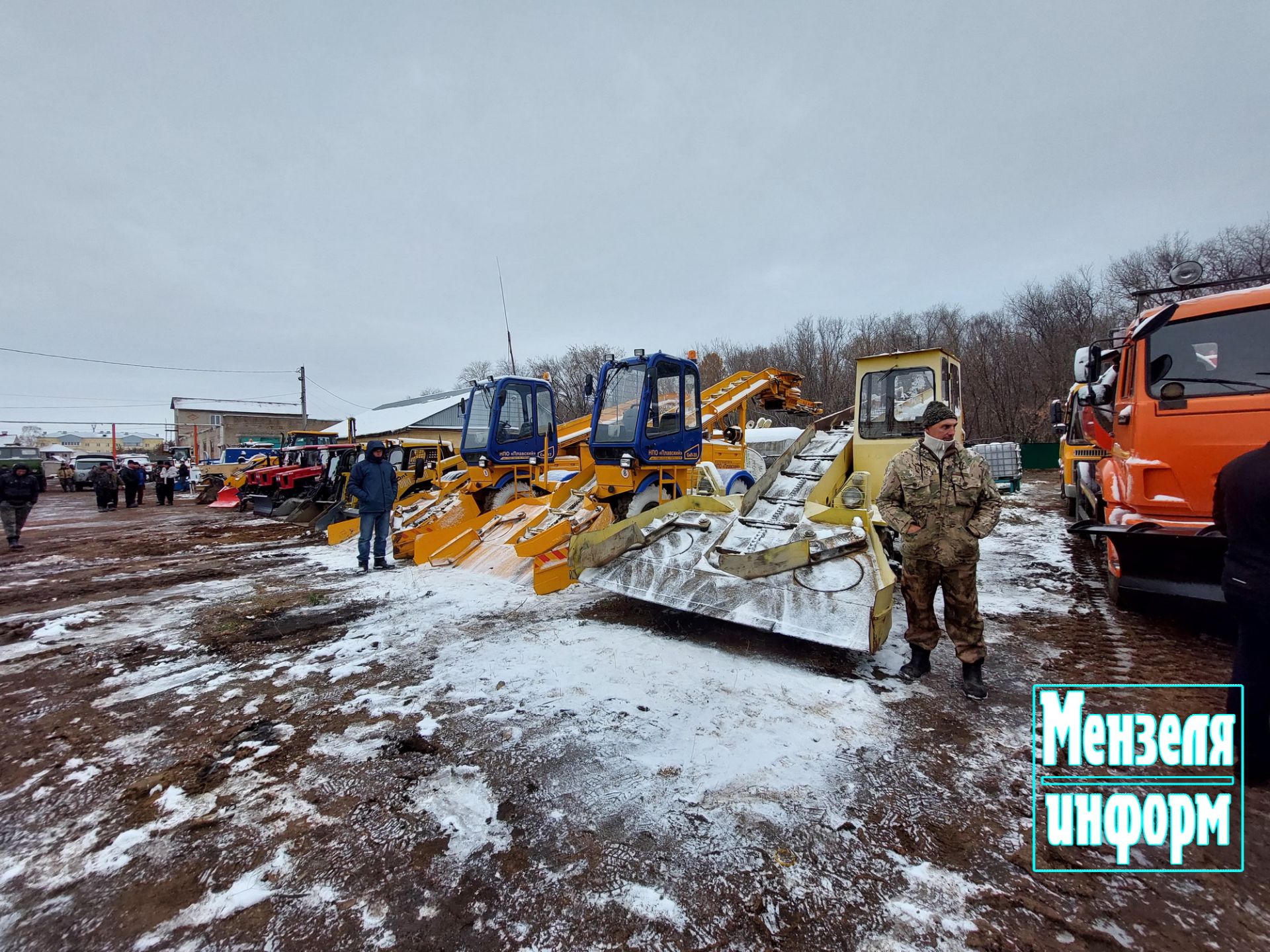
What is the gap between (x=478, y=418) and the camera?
9.15 meters

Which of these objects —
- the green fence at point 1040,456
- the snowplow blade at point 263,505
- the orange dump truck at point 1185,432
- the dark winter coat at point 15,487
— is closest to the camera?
the orange dump truck at point 1185,432

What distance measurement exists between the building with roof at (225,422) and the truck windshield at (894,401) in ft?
187

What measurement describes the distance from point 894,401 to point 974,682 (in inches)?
137

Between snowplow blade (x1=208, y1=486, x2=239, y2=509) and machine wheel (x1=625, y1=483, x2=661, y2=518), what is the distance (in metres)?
15.9

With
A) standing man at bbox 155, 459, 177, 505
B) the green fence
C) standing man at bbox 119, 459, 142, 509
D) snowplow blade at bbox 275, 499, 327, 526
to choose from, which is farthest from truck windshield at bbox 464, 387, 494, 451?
the green fence

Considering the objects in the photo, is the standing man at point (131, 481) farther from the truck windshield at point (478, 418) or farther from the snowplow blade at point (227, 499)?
the truck windshield at point (478, 418)

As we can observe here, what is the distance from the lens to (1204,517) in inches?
154

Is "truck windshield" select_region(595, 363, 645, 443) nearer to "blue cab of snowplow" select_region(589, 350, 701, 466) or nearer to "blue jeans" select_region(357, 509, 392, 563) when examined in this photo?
"blue cab of snowplow" select_region(589, 350, 701, 466)

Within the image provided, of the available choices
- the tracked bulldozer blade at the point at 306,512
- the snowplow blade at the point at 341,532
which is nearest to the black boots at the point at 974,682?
the snowplow blade at the point at 341,532

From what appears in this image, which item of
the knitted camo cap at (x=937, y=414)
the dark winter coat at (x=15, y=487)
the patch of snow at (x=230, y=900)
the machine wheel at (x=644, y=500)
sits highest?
the knitted camo cap at (x=937, y=414)

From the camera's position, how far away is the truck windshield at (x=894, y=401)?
5.95 meters

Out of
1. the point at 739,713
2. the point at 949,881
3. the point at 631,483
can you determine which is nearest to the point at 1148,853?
the point at 949,881

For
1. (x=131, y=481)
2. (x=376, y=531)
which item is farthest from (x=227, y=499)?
(x=376, y=531)

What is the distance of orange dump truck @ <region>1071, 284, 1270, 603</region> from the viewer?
12.6ft
